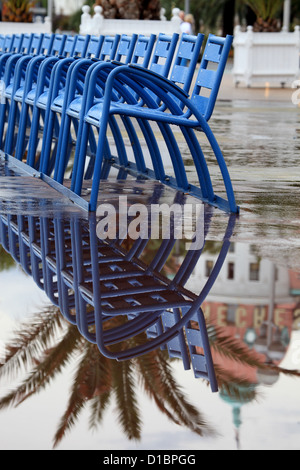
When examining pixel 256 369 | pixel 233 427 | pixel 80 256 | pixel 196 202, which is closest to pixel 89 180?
pixel 196 202

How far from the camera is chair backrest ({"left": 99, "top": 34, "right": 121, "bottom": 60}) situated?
9.09 meters

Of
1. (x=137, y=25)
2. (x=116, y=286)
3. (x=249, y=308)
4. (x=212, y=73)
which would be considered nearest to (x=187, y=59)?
(x=212, y=73)

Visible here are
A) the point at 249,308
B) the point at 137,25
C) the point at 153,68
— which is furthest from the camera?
the point at 137,25

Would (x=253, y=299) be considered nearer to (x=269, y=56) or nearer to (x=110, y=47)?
(x=110, y=47)

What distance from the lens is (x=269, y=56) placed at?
75.1ft

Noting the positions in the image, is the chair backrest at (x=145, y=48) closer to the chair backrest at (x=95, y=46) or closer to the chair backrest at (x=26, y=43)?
the chair backrest at (x=95, y=46)

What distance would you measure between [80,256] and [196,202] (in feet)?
6.96

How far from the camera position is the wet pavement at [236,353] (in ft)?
9.12

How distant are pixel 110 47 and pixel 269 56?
46.0 feet

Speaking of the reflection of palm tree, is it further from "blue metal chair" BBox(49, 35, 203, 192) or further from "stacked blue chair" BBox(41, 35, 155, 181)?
"stacked blue chair" BBox(41, 35, 155, 181)

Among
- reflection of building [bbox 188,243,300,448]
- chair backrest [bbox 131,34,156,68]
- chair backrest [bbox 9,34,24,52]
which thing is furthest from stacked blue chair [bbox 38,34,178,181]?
chair backrest [bbox 9,34,24,52]

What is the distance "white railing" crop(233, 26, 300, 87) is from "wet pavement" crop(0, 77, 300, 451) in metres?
15.8

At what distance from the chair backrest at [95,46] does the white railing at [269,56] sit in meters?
13.0

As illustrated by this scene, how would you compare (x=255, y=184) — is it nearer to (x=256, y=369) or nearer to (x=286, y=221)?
(x=286, y=221)
